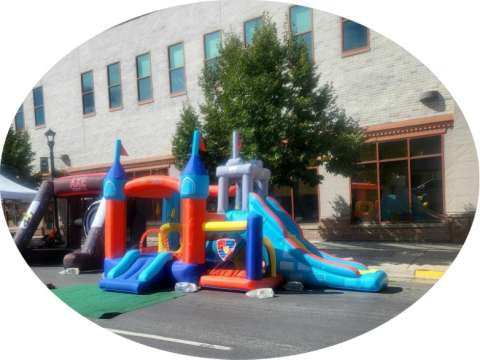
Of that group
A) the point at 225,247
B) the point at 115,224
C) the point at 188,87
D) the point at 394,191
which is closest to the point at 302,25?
the point at 188,87

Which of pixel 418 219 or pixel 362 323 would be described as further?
pixel 418 219

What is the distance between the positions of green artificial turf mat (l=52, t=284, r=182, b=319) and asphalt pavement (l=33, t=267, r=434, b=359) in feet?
0.71

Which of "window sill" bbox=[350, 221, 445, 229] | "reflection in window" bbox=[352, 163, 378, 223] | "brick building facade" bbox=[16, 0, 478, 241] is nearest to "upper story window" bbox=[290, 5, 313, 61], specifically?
"brick building facade" bbox=[16, 0, 478, 241]

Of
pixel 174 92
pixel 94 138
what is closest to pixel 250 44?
pixel 174 92

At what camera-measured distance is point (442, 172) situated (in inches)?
195

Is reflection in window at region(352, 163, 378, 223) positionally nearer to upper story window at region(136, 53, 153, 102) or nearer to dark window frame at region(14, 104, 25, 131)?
upper story window at region(136, 53, 153, 102)

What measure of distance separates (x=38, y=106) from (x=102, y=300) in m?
2.65

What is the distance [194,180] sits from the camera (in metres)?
6.59

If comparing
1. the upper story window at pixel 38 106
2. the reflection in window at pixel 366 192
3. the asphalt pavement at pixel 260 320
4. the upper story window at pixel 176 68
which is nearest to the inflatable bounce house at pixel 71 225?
the upper story window at pixel 38 106

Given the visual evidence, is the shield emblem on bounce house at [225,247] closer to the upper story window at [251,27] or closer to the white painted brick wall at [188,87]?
the white painted brick wall at [188,87]

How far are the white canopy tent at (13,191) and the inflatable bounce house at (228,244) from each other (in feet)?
3.75

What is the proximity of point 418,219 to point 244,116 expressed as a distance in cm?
266

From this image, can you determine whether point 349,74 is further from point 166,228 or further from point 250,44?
point 166,228

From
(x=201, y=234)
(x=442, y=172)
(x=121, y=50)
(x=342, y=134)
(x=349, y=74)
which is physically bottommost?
(x=201, y=234)
